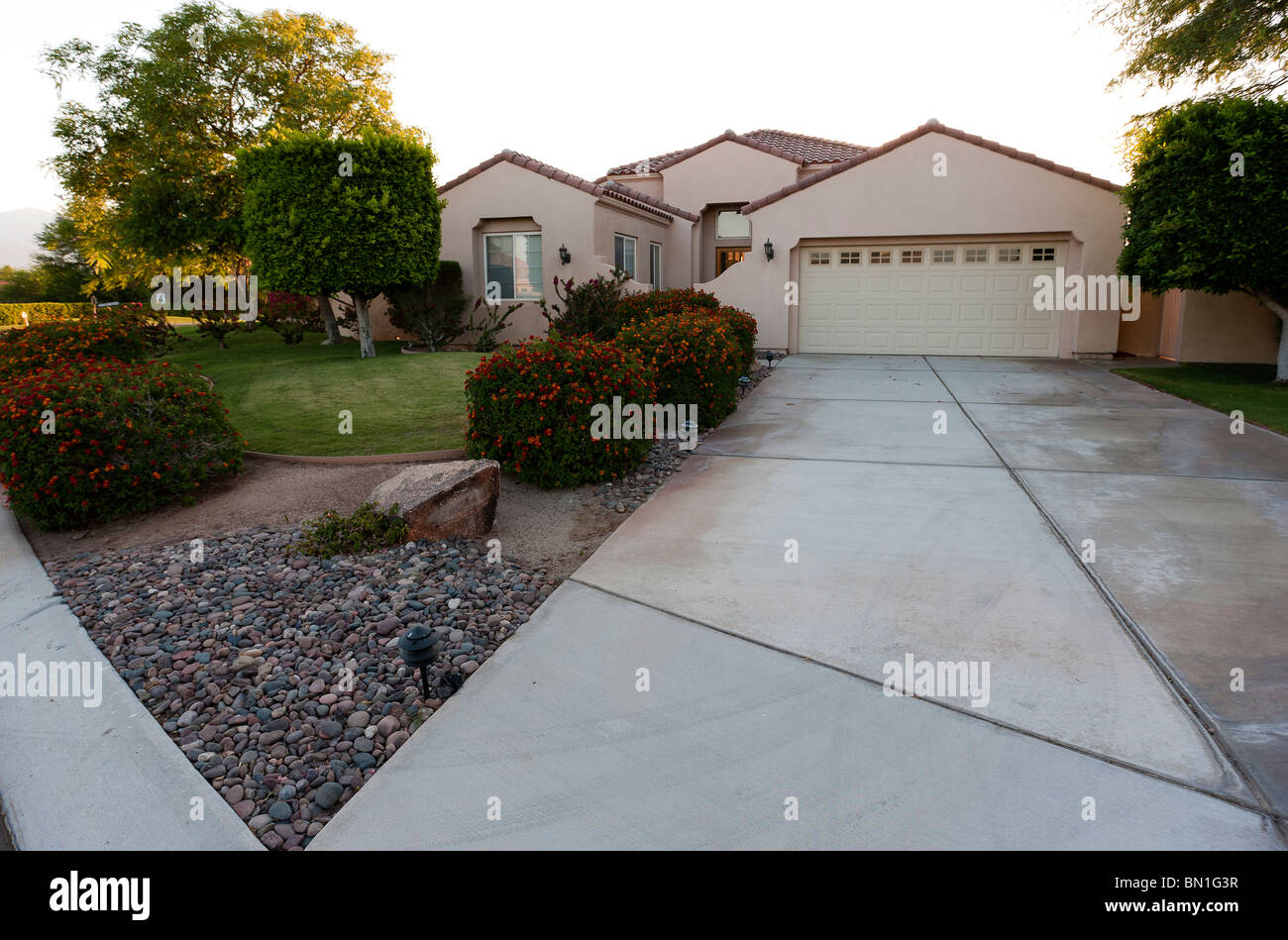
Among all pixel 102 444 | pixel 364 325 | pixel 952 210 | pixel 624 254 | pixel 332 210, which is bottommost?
pixel 102 444

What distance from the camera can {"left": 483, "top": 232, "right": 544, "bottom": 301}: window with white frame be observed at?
1688 cm

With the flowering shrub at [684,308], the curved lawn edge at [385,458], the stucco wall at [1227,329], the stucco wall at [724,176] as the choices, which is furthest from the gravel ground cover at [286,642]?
the stucco wall at [724,176]

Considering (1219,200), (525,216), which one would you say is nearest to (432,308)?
(525,216)

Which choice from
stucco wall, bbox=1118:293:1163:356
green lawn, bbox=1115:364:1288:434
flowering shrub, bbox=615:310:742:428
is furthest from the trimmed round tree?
stucco wall, bbox=1118:293:1163:356

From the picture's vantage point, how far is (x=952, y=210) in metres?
15.3

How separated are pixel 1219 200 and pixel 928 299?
5401 mm

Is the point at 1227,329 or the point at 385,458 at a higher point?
the point at 1227,329

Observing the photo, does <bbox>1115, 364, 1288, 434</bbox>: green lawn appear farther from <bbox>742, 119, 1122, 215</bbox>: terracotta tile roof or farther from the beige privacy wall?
<bbox>742, 119, 1122, 215</bbox>: terracotta tile roof

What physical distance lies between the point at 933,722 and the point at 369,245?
12.5 m

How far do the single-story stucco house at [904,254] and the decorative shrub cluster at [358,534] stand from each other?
11761 millimetres

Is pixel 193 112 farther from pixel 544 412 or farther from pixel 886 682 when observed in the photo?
pixel 886 682
